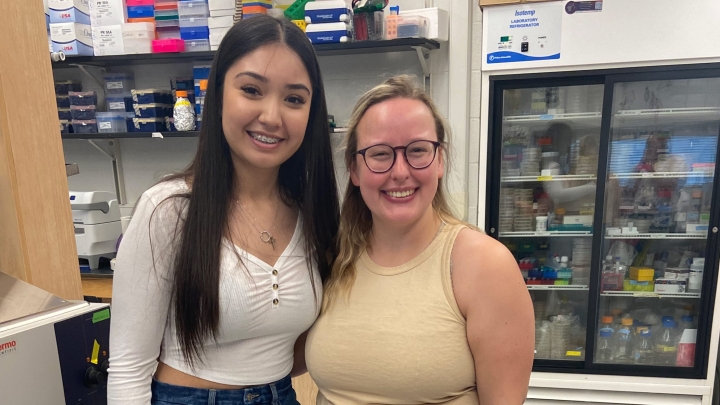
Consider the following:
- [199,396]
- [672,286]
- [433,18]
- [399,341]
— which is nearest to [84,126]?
[433,18]

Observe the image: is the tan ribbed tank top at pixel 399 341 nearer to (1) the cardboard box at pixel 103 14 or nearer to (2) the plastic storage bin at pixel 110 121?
(2) the plastic storage bin at pixel 110 121

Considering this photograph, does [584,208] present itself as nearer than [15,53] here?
No

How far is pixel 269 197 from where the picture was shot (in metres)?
1.18

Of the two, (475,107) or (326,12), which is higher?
(326,12)

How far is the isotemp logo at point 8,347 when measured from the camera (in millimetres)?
869

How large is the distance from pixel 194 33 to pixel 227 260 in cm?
221

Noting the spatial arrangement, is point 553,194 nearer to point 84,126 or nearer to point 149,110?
point 149,110

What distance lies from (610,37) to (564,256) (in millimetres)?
1300

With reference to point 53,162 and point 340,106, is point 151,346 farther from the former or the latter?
point 340,106

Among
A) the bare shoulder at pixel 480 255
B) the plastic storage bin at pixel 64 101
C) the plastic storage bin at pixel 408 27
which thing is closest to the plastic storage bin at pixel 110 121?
the plastic storage bin at pixel 64 101

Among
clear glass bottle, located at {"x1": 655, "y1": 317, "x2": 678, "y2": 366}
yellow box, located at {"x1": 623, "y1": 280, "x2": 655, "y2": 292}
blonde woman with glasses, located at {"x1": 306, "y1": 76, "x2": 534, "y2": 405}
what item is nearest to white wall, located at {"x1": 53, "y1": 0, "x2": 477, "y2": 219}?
yellow box, located at {"x1": 623, "y1": 280, "x2": 655, "y2": 292}

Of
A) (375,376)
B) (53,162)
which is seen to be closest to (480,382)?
(375,376)

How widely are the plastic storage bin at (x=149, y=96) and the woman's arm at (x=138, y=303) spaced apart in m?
2.16

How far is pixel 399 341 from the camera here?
3.44ft
